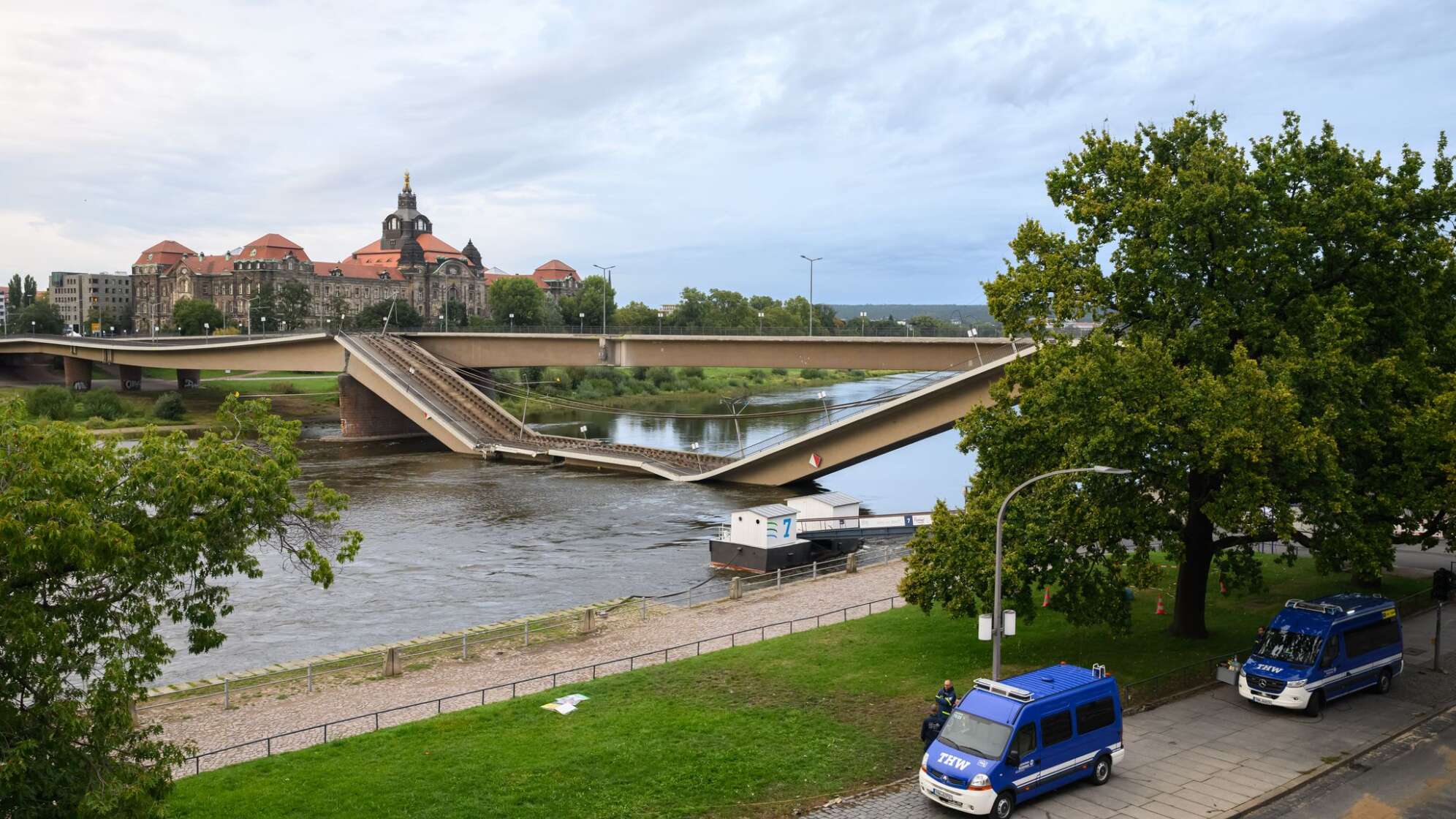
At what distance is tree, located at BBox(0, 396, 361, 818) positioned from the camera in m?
13.0

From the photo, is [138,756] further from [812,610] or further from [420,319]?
[420,319]

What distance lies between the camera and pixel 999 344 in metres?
63.8

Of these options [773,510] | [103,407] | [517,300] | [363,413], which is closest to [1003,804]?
[773,510]

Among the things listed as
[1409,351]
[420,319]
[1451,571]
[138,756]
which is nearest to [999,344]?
[1451,571]

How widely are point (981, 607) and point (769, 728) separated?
20.2 feet

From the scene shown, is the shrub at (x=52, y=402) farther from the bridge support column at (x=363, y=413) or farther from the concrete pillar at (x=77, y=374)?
the bridge support column at (x=363, y=413)

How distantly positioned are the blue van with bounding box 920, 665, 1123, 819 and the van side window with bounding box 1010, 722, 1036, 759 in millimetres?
12

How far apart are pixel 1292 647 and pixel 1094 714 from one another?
688 centimetres

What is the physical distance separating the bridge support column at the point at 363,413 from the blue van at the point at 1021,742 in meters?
81.0

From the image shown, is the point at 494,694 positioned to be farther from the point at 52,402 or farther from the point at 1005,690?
the point at 52,402

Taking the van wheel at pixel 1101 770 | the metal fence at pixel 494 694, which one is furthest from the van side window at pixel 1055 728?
the metal fence at pixel 494 694

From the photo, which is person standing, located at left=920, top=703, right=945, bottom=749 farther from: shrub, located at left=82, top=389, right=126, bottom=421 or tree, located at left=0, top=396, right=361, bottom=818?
shrub, located at left=82, top=389, right=126, bottom=421

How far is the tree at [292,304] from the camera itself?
174 meters

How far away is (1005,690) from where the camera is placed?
1912 cm
